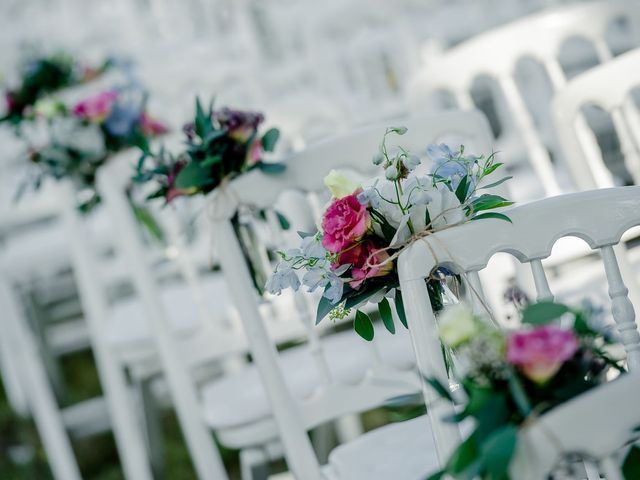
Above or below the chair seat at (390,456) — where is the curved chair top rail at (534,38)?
above

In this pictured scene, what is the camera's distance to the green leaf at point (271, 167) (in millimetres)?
1062

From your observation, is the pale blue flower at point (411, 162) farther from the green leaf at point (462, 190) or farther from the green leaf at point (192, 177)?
the green leaf at point (192, 177)

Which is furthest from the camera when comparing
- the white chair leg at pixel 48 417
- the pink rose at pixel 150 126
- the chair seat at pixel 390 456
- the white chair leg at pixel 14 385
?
the white chair leg at pixel 14 385

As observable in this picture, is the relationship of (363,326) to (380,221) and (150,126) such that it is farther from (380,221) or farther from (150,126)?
(150,126)

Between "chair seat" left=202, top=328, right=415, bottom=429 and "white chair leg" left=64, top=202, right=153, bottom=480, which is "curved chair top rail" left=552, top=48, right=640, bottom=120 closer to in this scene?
"chair seat" left=202, top=328, right=415, bottom=429

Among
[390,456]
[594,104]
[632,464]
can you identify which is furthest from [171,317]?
[632,464]

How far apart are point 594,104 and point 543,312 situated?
765 mm

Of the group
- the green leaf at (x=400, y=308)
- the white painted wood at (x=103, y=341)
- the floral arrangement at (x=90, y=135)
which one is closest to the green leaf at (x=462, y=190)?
the green leaf at (x=400, y=308)

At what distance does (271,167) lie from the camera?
1.06m

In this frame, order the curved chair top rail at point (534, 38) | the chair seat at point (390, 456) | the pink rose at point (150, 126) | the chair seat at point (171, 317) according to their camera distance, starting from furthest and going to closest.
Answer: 1. the pink rose at point (150, 126)
2. the chair seat at point (171, 317)
3. the curved chair top rail at point (534, 38)
4. the chair seat at point (390, 456)

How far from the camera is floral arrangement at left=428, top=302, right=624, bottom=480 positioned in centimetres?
51

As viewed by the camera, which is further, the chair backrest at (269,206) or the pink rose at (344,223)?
the chair backrest at (269,206)

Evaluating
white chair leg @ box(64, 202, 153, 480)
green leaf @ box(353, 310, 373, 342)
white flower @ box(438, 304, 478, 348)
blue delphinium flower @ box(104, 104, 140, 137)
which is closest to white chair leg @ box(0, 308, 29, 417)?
white chair leg @ box(64, 202, 153, 480)

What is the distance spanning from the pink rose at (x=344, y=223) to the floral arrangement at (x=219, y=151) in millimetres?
354
